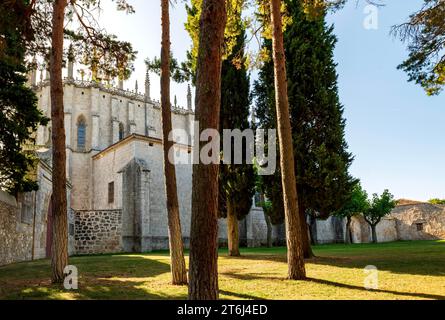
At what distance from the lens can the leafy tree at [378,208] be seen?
38938mm

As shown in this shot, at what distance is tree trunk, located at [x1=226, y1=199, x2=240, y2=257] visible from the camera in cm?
1674

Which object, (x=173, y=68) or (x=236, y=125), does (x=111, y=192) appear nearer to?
(x=236, y=125)

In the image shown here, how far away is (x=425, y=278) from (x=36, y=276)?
942 cm

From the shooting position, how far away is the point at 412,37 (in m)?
→ 10.0

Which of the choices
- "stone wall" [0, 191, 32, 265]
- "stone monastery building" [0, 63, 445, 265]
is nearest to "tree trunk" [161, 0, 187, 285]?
"stone monastery building" [0, 63, 445, 265]

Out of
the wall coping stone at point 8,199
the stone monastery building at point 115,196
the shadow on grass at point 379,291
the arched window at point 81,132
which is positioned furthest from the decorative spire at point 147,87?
the shadow on grass at point 379,291

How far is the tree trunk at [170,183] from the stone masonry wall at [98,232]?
17546mm

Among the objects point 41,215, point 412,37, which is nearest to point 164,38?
point 412,37

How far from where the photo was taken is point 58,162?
8727 mm

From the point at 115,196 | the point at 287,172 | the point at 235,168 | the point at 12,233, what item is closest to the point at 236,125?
the point at 235,168

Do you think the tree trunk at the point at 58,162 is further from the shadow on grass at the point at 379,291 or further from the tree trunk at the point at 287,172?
the shadow on grass at the point at 379,291

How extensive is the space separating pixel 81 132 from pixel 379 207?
32.7 m

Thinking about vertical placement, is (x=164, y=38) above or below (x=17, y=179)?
above
